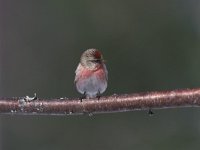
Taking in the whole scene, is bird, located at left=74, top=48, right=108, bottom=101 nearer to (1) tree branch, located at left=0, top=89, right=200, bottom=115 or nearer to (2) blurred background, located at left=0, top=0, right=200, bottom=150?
(1) tree branch, located at left=0, top=89, right=200, bottom=115

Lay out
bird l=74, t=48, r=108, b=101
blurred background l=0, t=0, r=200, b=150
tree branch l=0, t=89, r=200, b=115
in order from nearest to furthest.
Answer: tree branch l=0, t=89, r=200, b=115 → bird l=74, t=48, r=108, b=101 → blurred background l=0, t=0, r=200, b=150

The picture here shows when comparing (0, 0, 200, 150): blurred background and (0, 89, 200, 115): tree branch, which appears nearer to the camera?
(0, 89, 200, 115): tree branch

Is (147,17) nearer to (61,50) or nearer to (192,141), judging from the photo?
(61,50)

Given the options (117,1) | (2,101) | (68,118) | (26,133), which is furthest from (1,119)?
(2,101)

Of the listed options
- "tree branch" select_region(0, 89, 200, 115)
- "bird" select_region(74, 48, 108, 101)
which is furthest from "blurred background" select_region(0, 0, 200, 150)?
"tree branch" select_region(0, 89, 200, 115)

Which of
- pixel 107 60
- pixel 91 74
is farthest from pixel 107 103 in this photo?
pixel 107 60

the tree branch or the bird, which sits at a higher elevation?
the bird
